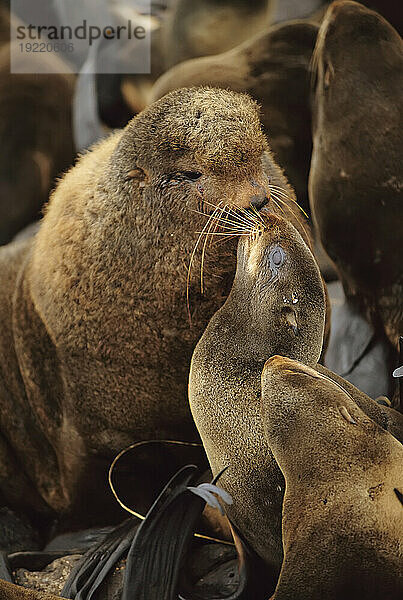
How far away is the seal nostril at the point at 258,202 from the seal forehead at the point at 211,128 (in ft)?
0.10

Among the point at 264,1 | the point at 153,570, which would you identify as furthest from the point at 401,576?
the point at 264,1

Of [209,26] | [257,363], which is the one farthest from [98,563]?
[209,26]

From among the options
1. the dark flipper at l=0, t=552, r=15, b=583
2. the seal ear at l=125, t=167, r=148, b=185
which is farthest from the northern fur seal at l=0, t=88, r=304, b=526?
the dark flipper at l=0, t=552, r=15, b=583

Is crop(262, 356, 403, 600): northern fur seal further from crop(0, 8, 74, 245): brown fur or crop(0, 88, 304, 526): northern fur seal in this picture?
crop(0, 8, 74, 245): brown fur

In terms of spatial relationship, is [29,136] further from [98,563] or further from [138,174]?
[98,563]

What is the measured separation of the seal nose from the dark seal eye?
48 millimetres

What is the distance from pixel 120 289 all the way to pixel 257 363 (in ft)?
0.61

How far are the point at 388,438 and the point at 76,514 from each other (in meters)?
0.43

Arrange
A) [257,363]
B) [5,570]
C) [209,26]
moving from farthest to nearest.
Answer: [209,26]
[5,570]
[257,363]

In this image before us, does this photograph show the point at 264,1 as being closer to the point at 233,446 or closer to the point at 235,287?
the point at 235,287

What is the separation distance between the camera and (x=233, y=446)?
0.66m

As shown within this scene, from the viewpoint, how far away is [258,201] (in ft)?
2.30

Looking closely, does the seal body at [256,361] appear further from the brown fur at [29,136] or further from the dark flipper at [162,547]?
the brown fur at [29,136]

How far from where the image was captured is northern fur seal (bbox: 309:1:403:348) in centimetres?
80
